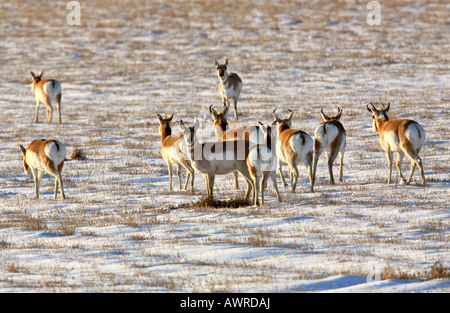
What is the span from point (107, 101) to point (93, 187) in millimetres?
14681

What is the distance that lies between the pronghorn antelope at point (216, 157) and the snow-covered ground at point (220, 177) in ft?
2.53

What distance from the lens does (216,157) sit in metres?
12.3

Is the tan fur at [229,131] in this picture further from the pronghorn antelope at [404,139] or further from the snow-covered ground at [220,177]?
the pronghorn antelope at [404,139]

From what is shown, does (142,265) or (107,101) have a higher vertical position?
(107,101)

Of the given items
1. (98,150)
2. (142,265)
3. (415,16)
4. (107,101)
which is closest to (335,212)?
(142,265)

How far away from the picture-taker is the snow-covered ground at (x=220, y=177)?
8.16m

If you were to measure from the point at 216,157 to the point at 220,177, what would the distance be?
3.54m

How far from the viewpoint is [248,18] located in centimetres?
4862

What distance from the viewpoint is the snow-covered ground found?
8164mm

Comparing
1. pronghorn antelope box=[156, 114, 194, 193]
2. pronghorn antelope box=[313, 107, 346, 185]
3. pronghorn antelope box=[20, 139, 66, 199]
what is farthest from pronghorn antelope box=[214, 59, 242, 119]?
pronghorn antelope box=[20, 139, 66, 199]
